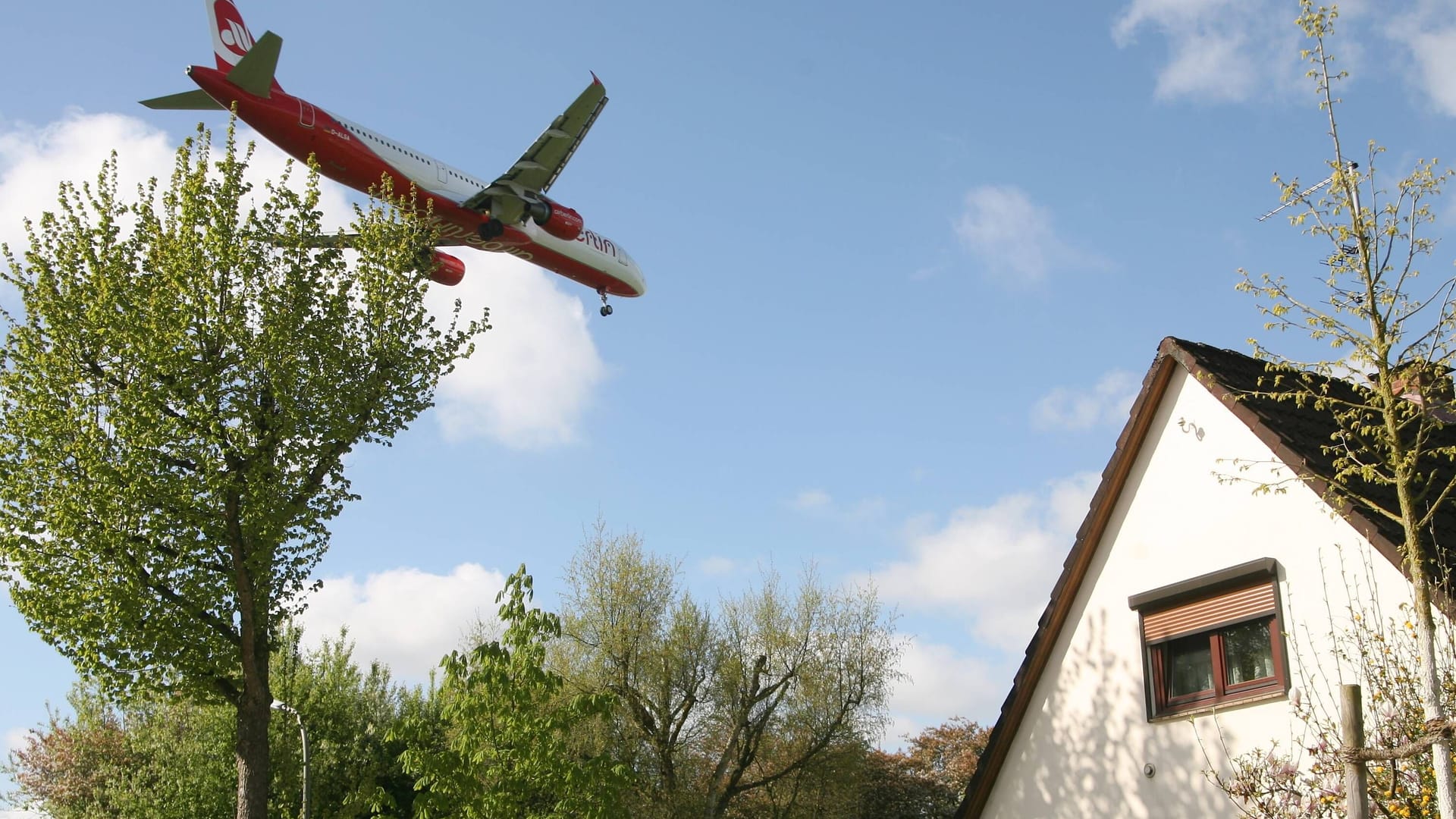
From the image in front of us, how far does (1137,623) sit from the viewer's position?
9.96 metres

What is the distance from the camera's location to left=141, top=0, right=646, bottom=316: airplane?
31.7m

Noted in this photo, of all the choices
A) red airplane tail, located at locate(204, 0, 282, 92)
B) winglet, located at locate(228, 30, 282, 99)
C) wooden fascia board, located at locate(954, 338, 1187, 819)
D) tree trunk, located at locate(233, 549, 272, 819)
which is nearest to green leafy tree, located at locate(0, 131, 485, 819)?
tree trunk, located at locate(233, 549, 272, 819)

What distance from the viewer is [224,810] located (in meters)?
32.4

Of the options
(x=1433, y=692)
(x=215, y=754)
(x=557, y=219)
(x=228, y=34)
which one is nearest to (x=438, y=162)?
(x=557, y=219)

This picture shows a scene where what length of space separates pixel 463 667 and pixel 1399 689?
11454 mm

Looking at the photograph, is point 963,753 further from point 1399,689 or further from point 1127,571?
point 1399,689

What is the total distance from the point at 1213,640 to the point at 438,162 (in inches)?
1300

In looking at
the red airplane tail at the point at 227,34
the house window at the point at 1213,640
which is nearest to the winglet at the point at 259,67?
the red airplane tail at the point at 227,34

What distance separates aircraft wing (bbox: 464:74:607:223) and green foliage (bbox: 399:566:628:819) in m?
23.9

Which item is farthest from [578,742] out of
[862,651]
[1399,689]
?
[1399,689]

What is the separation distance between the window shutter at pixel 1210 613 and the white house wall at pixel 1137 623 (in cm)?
16

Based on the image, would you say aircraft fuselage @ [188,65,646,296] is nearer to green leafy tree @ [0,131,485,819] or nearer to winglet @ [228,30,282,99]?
winglet @ [228,30,282,99]

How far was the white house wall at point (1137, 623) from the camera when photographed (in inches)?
338

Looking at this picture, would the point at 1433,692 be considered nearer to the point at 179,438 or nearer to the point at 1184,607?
the point at 1184,607
